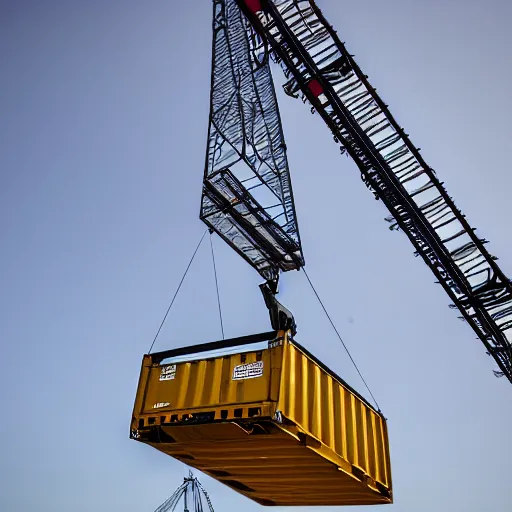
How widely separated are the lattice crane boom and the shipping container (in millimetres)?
6335

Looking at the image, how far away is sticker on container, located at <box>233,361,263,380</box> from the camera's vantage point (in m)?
7.51

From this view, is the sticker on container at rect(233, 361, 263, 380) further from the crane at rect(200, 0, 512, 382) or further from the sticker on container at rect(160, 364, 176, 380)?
the crane at rect(200, 0, 512, 382)

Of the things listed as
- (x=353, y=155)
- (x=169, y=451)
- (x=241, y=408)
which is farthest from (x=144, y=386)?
(x=353, y=155)

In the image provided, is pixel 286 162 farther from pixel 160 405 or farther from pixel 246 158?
pixel 160 405

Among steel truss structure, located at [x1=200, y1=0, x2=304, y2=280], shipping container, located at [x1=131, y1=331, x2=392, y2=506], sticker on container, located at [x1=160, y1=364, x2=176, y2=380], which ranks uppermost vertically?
steel truss structure, located at [x1=200, y1=0, x2=304, y2=280]

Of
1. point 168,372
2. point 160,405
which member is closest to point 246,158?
point 168,372

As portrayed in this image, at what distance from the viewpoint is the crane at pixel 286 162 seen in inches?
422

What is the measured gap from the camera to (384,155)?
13.3 m

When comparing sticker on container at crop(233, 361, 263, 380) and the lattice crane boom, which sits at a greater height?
the lattice crane boom

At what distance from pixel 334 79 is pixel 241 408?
8.97 meters

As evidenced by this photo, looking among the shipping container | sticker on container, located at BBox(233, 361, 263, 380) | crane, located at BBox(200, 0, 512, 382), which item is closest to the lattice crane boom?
crane, located at BBox(200, 0, 512, 382)

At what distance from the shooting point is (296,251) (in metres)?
11.6

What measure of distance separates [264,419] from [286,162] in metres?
6.70

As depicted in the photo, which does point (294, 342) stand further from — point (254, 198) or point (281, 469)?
point (254, 198)
